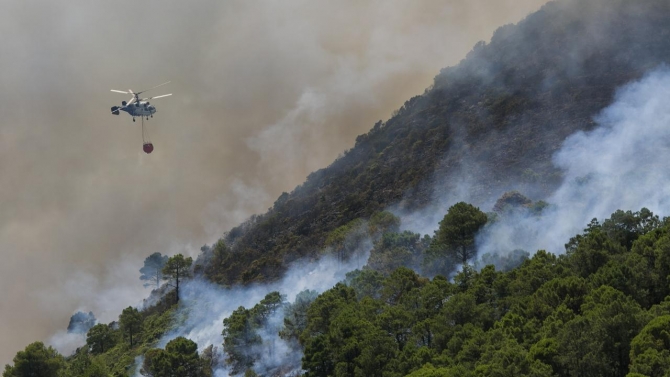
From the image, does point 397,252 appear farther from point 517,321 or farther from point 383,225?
point 517,321

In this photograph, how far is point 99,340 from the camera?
4437 inches

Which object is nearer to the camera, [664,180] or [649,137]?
[664,180]

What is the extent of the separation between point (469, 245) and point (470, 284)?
18229mm

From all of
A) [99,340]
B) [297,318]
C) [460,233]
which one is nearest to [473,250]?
[460,233]

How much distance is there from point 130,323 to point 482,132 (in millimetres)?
Answer: 87394

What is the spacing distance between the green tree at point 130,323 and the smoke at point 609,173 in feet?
205

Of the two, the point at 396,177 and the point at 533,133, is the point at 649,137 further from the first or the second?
the point at 396,177

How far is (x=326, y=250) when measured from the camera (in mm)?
125938

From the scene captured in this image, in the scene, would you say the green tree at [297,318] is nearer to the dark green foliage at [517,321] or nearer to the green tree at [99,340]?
the dark green foliage at [517,321]

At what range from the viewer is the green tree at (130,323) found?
119 metres

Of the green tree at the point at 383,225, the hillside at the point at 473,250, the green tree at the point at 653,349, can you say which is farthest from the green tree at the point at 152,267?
the green tree at the point at 653,349

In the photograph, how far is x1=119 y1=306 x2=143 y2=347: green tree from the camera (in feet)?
392

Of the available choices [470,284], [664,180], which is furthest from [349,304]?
[664,180]

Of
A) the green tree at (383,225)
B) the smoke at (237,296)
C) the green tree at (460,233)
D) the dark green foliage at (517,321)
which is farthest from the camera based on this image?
the green tree at (383,225)
